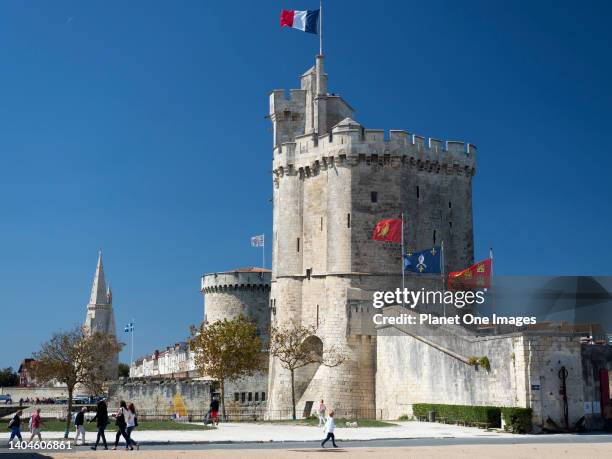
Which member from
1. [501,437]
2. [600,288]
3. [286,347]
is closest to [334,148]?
[286,347]

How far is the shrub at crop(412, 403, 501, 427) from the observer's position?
100 ft

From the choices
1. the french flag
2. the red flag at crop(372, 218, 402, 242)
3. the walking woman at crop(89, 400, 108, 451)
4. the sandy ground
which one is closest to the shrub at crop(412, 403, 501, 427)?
the sandy ground

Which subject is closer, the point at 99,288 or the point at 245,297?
the point at 245,297

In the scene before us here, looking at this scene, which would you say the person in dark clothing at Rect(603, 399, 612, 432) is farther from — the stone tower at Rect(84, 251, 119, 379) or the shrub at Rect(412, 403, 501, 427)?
the stone tower at Rect(84, 251, 119, 379)

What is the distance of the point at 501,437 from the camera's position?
27562 millimetres

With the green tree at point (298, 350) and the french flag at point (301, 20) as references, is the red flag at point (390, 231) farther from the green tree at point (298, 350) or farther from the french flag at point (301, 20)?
the french flag at point (301, 20)

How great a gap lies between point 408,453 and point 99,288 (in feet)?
296

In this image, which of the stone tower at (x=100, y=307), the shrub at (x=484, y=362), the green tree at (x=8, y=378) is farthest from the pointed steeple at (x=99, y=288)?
the shrub at (x=484, y=362)

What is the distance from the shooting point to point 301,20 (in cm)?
5303

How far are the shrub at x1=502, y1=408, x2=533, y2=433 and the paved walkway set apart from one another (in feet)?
1.58

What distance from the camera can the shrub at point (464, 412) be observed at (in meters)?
30.6

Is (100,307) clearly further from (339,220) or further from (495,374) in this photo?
(495,374)

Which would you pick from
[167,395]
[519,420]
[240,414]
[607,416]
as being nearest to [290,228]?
[240,414]

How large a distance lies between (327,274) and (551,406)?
2116 cm
